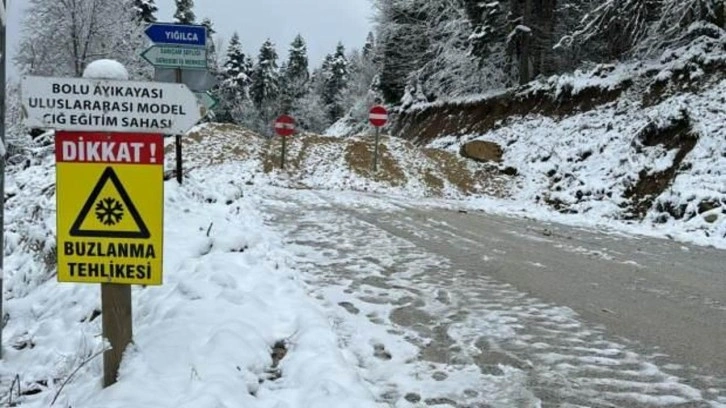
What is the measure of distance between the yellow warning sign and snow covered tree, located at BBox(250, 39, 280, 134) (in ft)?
221

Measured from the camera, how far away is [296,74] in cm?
8062

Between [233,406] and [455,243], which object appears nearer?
[233,406]

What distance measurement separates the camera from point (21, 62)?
33656mm

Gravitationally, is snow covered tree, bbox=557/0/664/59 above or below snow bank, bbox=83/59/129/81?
above

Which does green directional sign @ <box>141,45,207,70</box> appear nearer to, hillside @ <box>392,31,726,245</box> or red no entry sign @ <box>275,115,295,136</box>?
hillside @ <box>392,31,726,245</box>

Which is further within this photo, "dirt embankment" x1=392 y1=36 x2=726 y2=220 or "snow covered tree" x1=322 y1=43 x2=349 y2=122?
"snow covered tree" x1=322 y1=43 x2=349 y2=122

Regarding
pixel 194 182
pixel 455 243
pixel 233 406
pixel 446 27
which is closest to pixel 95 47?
pixel 446 27

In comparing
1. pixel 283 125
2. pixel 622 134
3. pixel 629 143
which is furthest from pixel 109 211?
pixel 283 125

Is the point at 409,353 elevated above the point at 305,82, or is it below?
below

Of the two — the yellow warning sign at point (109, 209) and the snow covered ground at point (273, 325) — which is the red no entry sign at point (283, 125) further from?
the yellow warning sign at point (109, 209)

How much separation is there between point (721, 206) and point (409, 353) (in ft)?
31.3

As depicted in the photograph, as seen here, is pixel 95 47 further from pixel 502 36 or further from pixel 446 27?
pixel 502 36

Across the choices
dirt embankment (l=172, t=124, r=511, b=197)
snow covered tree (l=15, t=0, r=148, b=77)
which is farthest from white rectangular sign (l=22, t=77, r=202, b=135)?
snow covered tree (l=15, t=0, r=148, b=77)

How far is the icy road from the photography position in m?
4.18
